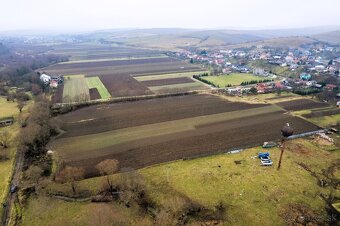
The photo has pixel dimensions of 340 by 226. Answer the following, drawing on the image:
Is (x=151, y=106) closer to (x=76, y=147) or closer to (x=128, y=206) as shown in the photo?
(x=76, y=147)

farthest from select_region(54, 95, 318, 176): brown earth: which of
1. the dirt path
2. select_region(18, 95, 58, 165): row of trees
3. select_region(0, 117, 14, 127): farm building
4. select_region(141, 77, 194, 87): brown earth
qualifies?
select_region(141, 77, 194, 87): brown earth

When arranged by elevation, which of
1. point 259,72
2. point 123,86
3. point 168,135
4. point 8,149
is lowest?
point 8,149

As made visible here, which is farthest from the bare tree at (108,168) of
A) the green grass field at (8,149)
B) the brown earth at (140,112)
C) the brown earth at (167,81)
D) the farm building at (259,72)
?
the farm building at (259,72)

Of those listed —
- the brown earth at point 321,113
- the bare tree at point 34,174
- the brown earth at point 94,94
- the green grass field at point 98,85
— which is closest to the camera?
the bare tree at point 34,174

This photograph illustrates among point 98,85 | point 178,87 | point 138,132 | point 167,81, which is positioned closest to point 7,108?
point 98,85

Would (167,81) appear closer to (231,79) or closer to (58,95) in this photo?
(231,79)

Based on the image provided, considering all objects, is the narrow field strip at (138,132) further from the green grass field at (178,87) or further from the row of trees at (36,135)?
the green grass field at (178,87)
